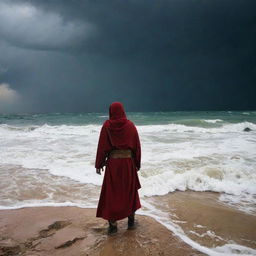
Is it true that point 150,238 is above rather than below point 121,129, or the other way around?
below

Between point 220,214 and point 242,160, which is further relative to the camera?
point 242,160

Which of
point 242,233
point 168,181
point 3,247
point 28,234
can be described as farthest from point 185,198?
point 3,247

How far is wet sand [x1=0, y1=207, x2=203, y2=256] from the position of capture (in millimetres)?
3225

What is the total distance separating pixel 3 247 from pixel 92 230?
118 cm

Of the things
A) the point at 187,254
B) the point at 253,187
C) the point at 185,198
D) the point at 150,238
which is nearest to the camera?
the point at 187,254

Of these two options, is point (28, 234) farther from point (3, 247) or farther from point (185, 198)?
point (185, 198)

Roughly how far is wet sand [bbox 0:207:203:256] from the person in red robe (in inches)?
12.6

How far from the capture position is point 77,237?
3.55 m

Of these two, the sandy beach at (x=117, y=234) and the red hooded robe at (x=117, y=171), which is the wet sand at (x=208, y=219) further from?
the red hooded robe at (x=117, y=171)

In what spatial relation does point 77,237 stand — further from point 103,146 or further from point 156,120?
point 156,120

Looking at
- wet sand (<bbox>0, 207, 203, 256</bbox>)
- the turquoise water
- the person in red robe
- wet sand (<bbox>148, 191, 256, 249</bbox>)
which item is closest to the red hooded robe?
the person in red robe

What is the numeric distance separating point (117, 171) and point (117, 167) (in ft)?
0.18

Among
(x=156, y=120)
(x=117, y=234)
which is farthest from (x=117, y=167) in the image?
(x=156, y=120)

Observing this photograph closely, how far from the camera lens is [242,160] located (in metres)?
8.50
